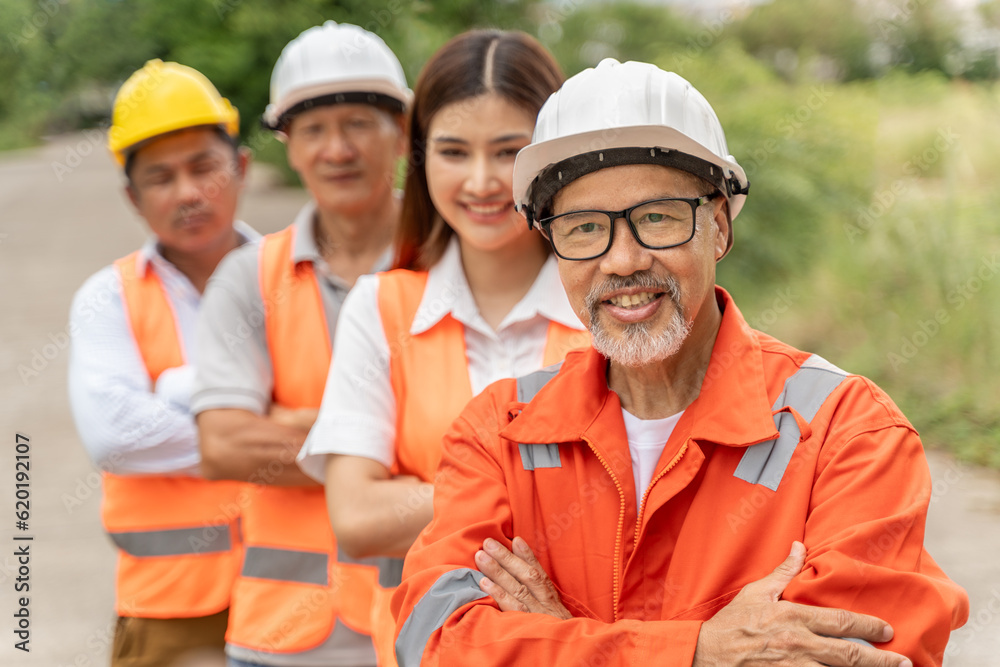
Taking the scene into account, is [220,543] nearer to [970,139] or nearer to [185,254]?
[185,254]

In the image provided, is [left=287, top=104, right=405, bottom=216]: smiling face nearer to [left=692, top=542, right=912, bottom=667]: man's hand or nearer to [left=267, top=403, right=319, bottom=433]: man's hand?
[left=267, top=403, right=319, bottom=433]: man's hand

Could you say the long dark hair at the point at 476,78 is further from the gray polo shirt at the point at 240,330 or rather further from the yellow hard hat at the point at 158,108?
the yellow hard hat at the point at 158,108

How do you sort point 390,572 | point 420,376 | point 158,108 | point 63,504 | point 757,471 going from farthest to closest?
point 63,504 → point 158,108 → point 390,572 → point 420,376 → point 757,471

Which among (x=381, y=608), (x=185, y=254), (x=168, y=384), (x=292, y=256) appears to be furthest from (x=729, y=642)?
(x=185, y=254)

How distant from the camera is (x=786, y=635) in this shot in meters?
1.71

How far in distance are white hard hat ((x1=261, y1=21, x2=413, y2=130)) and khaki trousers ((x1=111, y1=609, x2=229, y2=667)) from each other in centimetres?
178

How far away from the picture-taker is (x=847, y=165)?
31.3 feet

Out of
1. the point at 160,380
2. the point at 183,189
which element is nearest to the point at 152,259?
the point at 183,189

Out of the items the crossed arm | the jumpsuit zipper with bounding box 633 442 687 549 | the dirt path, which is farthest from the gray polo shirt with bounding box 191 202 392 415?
the dirt path

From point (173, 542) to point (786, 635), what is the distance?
230 centimetres

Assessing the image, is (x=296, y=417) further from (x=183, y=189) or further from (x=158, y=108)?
(x=158, y=108)

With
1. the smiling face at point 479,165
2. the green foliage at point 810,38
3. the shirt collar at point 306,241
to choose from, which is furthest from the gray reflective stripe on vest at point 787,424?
the green foliage at point 810,38

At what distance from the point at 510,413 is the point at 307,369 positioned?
1.06 meters

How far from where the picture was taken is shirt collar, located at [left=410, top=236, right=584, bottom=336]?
8.69 ft
